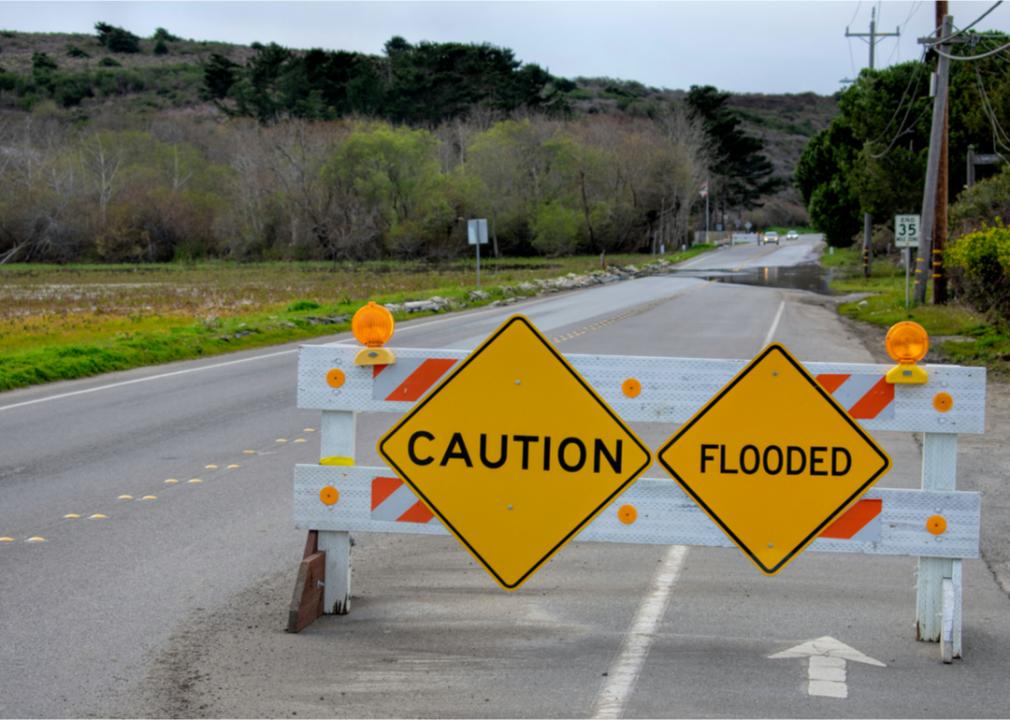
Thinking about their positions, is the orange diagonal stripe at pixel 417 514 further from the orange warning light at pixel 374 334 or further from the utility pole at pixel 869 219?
the utility pole at pixel 869 219

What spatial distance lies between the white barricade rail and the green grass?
527 inches

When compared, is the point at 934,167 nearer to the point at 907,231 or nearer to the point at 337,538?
Answer: the point at 907,231

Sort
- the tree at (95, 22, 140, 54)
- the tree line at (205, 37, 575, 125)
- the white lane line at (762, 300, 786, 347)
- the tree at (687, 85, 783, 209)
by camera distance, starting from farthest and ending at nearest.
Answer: the tree at (95, 22, 140, 54) → the tree line at (205, 37, 575, 125) → the tree at (687, 85, 783, 209) → the white lane line at (762, 300, 786, 347)

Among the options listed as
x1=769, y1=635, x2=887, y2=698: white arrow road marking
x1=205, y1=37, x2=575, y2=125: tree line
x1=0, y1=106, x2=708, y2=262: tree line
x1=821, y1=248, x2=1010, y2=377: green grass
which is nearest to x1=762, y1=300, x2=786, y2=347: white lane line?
x1=821, y1=248, x2=1010, y2=377: green grass

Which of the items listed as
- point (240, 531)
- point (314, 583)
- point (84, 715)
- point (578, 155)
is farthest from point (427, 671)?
point (578, 155)

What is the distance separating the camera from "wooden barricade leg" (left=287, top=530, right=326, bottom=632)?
18.5 feet

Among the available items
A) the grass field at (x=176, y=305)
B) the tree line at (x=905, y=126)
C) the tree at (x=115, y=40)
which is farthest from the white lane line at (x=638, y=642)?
the tree at (x=115, y=40)

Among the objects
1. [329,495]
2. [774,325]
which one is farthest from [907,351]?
[774,325]

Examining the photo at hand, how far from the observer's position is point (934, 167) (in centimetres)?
3036

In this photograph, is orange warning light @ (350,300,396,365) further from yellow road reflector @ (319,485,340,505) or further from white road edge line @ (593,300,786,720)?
white road edge line @ (593,300,786,720)

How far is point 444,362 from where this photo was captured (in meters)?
5.73

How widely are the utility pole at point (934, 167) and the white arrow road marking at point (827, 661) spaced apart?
26.1m

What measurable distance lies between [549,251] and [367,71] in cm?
4326

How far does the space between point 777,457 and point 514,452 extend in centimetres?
119
